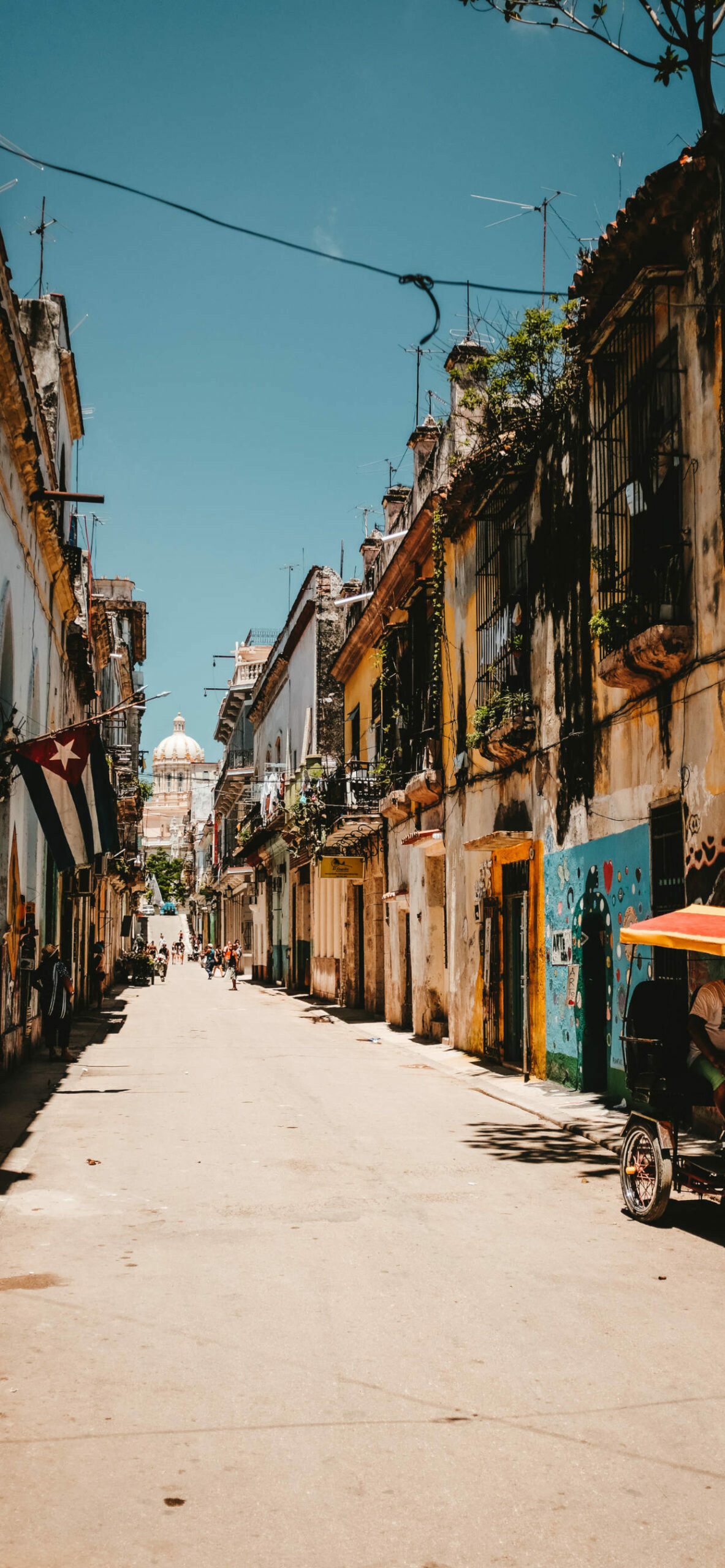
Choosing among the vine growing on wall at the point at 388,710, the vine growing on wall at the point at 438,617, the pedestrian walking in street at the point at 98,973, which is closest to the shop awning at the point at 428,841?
the vine growing on wall at the point at 438,617

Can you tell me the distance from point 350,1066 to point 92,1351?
38.0 feet

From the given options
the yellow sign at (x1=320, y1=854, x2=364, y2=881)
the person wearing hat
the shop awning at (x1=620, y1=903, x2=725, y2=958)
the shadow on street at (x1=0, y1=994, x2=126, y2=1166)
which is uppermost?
the yellow sign at (x1=320, y1=854, x2=364, y2=881)

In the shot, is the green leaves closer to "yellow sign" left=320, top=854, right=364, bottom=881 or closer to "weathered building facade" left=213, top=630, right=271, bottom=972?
"yellow sign" left=320, top=854, right=364, bottom=881

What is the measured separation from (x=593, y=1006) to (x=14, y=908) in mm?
6532

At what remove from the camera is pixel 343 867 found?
27.4 meters

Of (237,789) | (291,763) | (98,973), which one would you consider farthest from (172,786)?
(98,973)

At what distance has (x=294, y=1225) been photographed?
7234mm

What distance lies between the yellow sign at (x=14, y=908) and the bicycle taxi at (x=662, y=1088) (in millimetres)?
8459

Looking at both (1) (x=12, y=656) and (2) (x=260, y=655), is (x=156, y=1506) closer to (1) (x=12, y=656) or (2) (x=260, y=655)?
(1) (x=12, y=656)

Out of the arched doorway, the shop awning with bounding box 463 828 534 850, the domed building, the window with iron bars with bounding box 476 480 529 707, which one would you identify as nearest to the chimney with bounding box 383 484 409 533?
the window with iron bars with bounding box 476 480 529 707

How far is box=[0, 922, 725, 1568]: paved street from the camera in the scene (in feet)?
11.8

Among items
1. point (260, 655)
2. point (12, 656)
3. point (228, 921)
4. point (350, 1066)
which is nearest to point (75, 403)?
point (12, 656)

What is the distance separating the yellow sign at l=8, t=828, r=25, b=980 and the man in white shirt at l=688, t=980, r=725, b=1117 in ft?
29.1

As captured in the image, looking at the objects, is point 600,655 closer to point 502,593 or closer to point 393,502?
point 502,593
